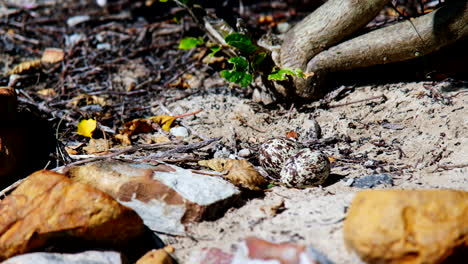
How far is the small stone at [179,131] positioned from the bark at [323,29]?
3.31ft

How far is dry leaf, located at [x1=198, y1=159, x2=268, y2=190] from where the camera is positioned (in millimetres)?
3461

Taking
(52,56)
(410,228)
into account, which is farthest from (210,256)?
(52,56)

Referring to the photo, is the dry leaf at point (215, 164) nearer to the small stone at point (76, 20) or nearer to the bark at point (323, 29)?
the bark at point (323, 29)

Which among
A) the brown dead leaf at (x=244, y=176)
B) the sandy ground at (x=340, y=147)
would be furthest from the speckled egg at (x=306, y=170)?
the brown dead leaf at (x=244, y=176)

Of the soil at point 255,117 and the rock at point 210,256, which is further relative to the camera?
the soil at point 255,117

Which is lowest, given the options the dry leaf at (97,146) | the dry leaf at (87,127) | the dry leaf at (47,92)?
the dry leaf at (97,146)

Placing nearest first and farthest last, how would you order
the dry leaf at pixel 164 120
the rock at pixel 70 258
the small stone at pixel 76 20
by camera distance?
1. the rock at pixel 70 258
2. the dry leaf at pixel 164 120
3. the small stone at pixel 76 20

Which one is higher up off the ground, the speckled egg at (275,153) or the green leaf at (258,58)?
the green leaf at (258,58)

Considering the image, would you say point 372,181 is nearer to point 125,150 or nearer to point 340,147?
point 340,147

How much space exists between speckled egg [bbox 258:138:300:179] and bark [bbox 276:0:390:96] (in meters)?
1.05

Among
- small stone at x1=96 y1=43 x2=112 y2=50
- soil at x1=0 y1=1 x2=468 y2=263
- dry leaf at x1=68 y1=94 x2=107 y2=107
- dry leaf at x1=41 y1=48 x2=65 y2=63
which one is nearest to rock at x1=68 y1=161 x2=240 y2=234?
soil at x1=0 y1=1 x2=468 y2=263

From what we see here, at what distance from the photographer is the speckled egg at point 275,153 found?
3.72 m

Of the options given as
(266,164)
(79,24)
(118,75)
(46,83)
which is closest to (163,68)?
(118,75)

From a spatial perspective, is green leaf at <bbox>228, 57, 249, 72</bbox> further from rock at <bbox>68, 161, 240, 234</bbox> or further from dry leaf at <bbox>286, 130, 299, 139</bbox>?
rock at <bbox>68, 161, 240, 234</bbox>
